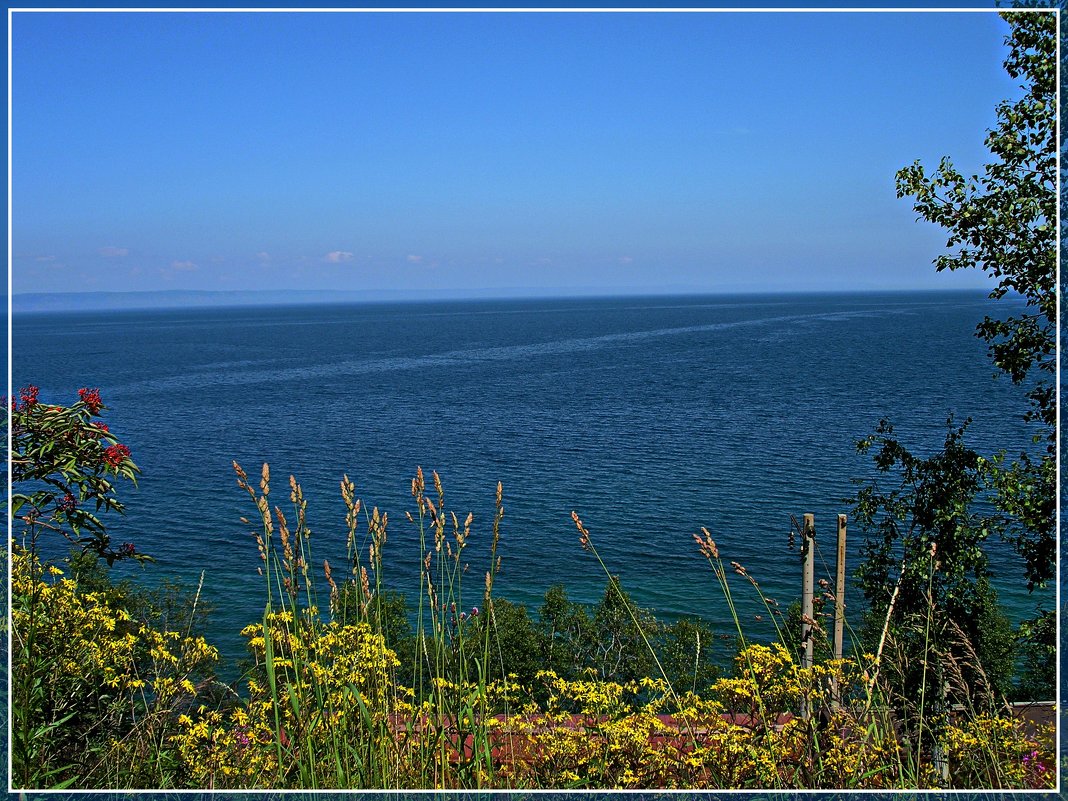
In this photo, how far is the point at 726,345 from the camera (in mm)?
52688

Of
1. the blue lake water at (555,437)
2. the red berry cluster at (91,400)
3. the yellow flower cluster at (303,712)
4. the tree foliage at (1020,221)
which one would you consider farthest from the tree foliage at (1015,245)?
the blue lake water at (555,437)

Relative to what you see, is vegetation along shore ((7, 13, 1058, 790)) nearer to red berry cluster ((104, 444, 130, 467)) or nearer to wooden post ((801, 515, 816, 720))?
wooden post ((801, 515, 816, 720))

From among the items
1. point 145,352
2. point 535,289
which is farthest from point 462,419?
point 145,352

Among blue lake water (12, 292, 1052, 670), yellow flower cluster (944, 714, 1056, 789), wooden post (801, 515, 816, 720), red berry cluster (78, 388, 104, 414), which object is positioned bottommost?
blue lake water (12, 292, 1052, 670)

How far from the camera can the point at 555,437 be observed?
88.3ft

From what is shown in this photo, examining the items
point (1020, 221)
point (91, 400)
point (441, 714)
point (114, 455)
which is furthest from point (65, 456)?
point (1020, 221)

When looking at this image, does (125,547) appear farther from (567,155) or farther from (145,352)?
(145,352)

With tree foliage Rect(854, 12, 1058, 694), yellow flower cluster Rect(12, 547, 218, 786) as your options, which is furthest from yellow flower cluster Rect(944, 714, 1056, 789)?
tree foliage Rect(854, 12, 1058, 694)

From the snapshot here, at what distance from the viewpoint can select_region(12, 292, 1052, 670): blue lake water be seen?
48.3ft

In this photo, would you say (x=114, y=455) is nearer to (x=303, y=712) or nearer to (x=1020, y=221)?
(x=303, y=712)

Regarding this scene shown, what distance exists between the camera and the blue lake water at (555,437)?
14734mm

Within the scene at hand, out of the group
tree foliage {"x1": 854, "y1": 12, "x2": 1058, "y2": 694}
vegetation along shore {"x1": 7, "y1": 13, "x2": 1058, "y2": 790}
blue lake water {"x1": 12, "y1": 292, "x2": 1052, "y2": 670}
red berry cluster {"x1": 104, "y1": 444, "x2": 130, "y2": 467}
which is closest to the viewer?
vegetation along shore {"x1": 7, "y1": 13, "x2": 1058, "y2": 790}

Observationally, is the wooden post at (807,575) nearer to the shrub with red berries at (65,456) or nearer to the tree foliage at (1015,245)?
the tree foliage at (1015,245)

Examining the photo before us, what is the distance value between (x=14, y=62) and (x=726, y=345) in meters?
51.7
